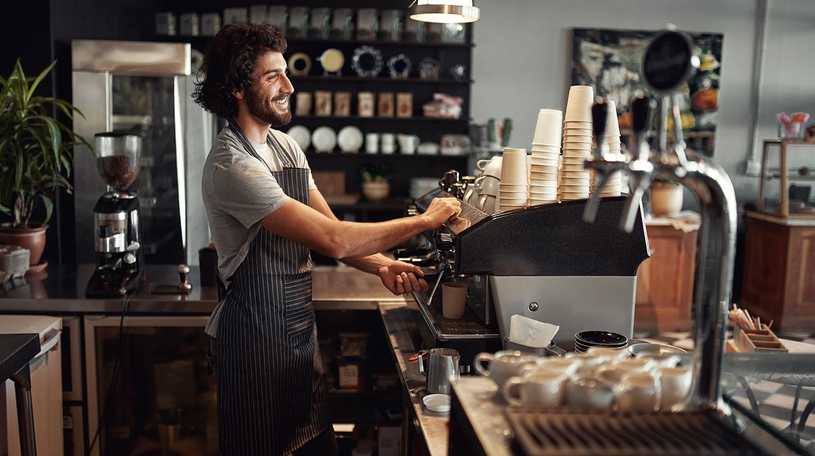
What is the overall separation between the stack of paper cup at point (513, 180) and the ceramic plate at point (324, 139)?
421cm

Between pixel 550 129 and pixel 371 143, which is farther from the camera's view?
pixel 371 143

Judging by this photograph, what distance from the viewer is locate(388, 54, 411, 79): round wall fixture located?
612cm

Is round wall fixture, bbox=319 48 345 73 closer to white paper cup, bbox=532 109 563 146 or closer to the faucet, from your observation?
white paper cup, bbox=532 109 563 146

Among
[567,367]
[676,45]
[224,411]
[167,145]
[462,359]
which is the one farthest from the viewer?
[167,145]

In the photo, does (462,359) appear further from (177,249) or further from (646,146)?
(177,249)

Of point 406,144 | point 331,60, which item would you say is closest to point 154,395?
point 406,144

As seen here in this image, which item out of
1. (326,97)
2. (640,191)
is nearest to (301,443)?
(640,191)

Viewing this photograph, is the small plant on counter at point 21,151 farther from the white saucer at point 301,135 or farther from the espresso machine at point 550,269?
the white saucer at point 301,135

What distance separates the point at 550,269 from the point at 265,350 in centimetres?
93

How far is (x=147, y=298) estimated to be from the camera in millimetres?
3002

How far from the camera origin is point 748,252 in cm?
666

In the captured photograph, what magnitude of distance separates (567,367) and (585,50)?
5.88m

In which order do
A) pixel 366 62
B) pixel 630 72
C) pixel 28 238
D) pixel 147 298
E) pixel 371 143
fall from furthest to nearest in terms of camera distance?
1. pixel 630 72
2. pixel 371 143
3. pixel 366 62
4. pixel 28 238
5. pixel 147 298

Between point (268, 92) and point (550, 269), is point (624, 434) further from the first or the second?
point (268, 92)
